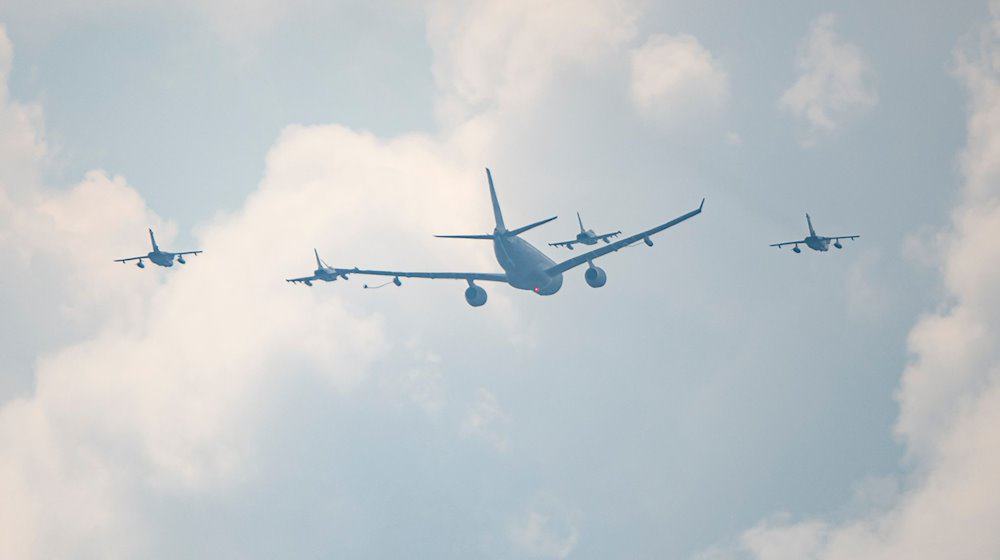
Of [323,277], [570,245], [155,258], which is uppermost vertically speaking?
[570,245]

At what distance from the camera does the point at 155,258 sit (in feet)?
396

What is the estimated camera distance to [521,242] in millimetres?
85000

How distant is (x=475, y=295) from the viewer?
292 ft

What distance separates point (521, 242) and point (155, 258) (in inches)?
2239

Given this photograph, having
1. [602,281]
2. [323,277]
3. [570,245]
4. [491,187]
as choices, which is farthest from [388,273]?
[570,245]

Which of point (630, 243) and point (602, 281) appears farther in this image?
point (602, 281)

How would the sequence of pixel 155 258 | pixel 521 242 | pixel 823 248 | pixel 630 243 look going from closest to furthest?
1. pixel 630 243
2. pixel 521 242
3. pixel 823 248
4. pixel 155 258

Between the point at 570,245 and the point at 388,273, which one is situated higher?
the point at 570,245

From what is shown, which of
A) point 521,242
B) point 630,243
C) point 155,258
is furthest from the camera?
point 155,258

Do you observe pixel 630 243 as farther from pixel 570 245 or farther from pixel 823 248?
pixel 570 245

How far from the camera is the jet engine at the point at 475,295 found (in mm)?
88625

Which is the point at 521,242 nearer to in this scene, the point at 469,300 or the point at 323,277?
the point at 469,300

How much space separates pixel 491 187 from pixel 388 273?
38.8ft

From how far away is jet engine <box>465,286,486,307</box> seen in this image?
291 feet
